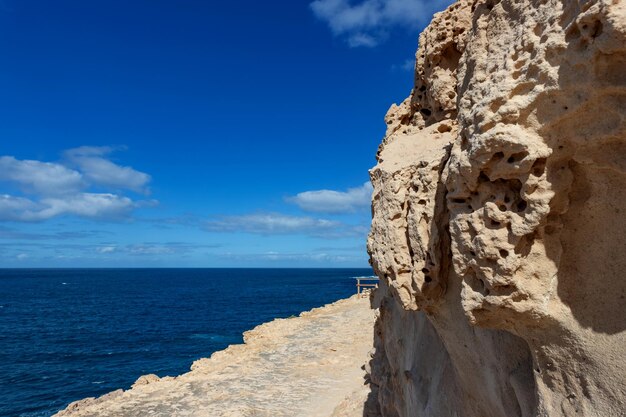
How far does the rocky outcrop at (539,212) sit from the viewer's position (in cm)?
376

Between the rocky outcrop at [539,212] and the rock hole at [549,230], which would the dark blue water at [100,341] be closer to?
the rocky outcrop at [539,212]

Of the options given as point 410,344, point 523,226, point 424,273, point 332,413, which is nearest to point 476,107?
point 523,226

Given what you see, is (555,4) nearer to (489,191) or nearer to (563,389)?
(489,191)

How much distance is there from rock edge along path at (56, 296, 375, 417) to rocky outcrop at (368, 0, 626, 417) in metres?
8.20

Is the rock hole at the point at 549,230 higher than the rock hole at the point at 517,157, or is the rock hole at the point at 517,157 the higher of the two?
the rock hole at the point at 517,157

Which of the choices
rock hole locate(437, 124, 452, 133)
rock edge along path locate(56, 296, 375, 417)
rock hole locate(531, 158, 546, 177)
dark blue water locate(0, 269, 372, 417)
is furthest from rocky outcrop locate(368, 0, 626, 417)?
dark blue water locate(0, 269, 372, 417)

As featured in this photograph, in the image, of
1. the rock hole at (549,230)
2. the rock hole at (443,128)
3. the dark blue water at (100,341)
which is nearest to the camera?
the rock hole at (549,230)

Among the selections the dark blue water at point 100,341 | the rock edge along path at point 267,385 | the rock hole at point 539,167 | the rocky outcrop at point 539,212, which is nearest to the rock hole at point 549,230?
the rocky outcrop at point 539,212

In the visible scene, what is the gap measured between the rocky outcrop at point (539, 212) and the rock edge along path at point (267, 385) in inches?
323

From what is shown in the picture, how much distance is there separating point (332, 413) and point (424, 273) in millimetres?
9614

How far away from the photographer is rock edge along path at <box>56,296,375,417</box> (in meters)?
15.1

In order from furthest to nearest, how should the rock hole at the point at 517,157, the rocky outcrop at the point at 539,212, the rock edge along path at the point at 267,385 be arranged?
the rock edge along path at the point at 267,385, the rock hole at the point at 517,157, the rocky outcrop at the point at 539,212

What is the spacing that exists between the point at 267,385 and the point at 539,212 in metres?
15.2

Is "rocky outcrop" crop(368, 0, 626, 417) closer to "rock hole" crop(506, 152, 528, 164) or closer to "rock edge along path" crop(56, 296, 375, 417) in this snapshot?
"rock hole" crop(506, 152, 528, 164)
